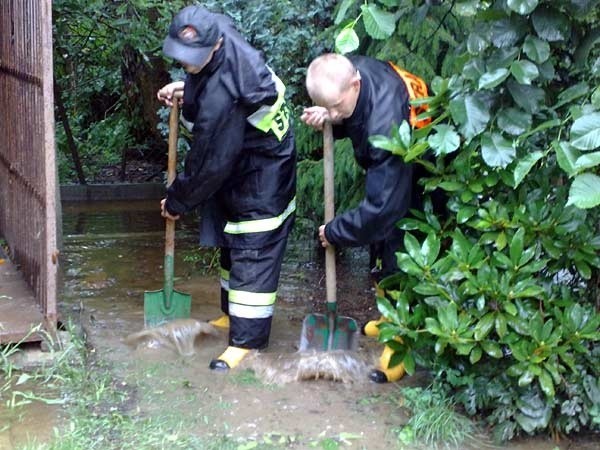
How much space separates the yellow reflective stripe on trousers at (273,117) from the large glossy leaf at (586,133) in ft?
5.89

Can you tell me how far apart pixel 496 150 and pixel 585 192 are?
0.59m

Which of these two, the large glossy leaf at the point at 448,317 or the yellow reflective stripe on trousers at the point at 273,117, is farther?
the yellow reflective stripe on trousers at the point at 273,117

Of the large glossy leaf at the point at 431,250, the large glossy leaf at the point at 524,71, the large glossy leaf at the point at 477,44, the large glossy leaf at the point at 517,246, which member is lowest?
the large glossy leaf at the point at 431,250

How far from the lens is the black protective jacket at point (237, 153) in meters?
4.14

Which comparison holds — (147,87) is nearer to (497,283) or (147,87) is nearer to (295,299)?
(295,299)

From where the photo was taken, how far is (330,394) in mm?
4227

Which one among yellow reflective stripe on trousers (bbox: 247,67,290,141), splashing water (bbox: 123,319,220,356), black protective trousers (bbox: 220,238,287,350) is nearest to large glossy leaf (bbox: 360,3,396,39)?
yellow reflective stripe on trousers (bbox: 247,67,290,141)

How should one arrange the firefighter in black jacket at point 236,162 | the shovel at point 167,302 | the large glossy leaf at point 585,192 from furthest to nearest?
the shovel at point 167,302, the firefighter in black jacket at point 236,162, the large glossy leaf at point 585,192

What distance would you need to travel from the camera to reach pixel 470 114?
11.1ft

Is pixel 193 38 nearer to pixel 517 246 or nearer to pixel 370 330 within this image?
pixel 517 246

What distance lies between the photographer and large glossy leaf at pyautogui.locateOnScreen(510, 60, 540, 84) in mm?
3195

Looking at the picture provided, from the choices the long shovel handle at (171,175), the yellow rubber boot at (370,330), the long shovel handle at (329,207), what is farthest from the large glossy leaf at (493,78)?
the yellow rubber boot at (370,330)

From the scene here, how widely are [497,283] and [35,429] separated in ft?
6.85

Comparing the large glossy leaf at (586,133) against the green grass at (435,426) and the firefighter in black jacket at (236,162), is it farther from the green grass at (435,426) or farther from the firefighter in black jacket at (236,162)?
the firefighter in black jacket at (236,162)
